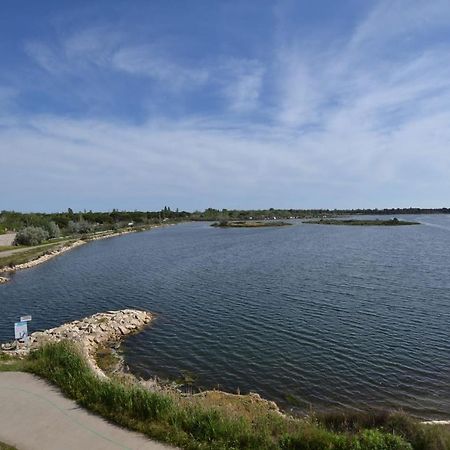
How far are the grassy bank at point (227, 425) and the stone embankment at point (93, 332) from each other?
7.21 metres

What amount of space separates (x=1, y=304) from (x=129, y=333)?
14461mm

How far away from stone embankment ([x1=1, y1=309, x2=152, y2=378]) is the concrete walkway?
6.85 meters

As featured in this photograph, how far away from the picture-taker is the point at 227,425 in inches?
432

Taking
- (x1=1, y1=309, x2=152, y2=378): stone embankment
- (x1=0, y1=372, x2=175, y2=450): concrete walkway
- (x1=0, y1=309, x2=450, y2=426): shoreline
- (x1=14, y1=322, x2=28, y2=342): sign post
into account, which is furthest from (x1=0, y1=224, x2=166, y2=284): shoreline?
(x1=0, y1=372, x2=175, y2=450): concrete walkway

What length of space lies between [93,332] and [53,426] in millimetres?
13228

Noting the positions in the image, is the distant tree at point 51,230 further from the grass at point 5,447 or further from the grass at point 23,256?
the grass at point 5,447

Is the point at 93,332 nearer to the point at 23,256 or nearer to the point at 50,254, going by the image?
the point at 23,256

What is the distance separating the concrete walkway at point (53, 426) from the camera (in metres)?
10.3

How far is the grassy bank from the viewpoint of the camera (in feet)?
33.7

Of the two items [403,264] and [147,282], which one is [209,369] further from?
[403,264]

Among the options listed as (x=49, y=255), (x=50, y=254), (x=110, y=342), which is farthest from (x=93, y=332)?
(x=50, y=254)

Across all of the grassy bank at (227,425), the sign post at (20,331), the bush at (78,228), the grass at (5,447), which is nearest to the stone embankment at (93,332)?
the sign post at (20,331)

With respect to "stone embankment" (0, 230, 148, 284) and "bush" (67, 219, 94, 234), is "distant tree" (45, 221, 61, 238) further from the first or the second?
"bush" (67, 219, 94, 234)

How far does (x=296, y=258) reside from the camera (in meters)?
55.9
